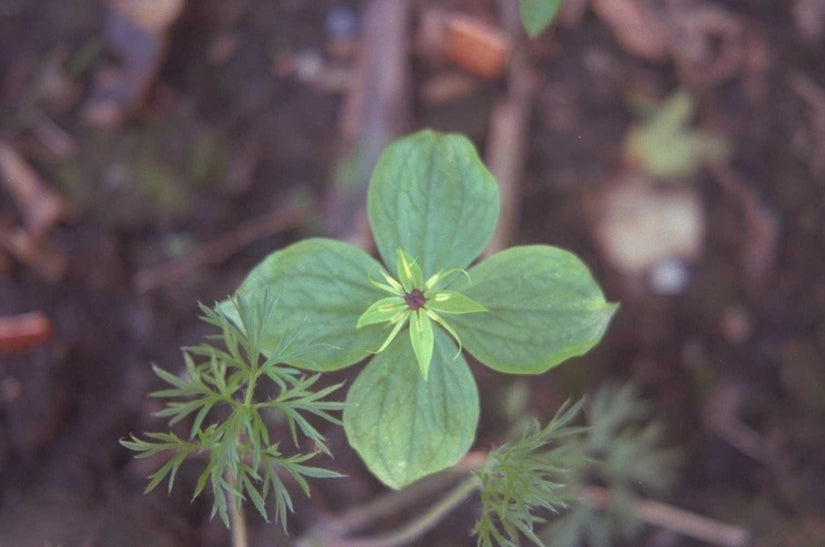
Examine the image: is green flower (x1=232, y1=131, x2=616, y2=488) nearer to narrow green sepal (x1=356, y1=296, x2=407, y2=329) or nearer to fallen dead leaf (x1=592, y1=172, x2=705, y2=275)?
narrow green sepal (x1=356, y1=296, x2=407, y2=329)

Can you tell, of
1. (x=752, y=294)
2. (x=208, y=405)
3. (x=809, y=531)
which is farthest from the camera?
(x=752, y=294)

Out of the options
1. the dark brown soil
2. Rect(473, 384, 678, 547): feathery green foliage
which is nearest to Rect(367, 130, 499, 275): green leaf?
Rect(473, 384, 678, 547): feathery green foliage

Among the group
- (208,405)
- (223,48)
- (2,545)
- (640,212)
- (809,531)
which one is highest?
(223,48)

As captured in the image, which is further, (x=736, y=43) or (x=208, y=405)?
(x=736, y=43)

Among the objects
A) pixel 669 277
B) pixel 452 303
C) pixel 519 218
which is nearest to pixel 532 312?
pixel 452 303

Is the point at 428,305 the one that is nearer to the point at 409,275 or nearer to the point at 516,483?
the point at 409,275

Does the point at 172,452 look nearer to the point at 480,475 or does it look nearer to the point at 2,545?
the point at 2,545

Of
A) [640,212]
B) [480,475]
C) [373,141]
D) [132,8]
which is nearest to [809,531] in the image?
[640,212]
